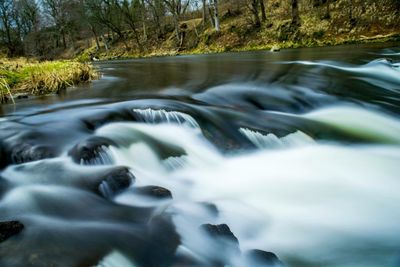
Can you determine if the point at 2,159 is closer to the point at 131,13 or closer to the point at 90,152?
the point at 90,152

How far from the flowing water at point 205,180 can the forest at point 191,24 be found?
15971 millimetres

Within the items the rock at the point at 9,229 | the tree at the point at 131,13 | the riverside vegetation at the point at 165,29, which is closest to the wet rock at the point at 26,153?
the rock at the point at 9,229

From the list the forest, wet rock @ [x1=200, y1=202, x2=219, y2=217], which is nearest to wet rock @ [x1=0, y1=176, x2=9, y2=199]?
wet rock @ [x1=200, y1=202, x2=219, y2=217]

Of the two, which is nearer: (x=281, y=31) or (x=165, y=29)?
(x=281, y=31)

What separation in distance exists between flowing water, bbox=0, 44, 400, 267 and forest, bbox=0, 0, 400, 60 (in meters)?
16.0

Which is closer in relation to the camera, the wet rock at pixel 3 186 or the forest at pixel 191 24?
the wet rock at pixel 3 186

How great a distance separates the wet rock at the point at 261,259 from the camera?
3137 millimetres

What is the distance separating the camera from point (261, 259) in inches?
125

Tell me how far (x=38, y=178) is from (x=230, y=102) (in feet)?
15.2

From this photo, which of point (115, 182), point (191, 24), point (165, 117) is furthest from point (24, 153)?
point (191, 24)

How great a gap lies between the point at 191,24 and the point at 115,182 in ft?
116

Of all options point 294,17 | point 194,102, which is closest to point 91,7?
point 294,17

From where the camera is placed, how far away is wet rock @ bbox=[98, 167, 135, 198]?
4129 mm

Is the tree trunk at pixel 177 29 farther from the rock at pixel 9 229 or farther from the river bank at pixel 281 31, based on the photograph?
the rock at pixel 9 229
